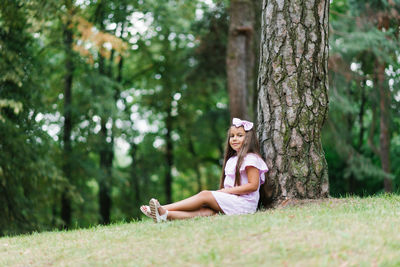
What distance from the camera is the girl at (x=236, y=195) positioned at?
593 centimetres

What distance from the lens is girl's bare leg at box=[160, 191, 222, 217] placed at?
19.5ft

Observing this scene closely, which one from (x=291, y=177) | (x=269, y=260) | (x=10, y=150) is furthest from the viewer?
(x=10, y=150)

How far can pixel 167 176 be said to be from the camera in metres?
22.1

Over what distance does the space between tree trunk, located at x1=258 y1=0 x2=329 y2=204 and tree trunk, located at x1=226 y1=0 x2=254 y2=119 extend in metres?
5.84

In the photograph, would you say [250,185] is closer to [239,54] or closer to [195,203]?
[195,203]

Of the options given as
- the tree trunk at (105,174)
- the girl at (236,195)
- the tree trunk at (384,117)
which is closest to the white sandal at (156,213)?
the girl at (236,195)

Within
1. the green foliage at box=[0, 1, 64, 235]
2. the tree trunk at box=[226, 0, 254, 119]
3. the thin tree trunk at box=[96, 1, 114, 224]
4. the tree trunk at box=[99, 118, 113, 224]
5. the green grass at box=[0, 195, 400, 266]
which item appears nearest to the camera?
the green grass at box=[0, 195, 400, 266]

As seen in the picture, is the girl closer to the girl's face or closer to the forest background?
the girl's face

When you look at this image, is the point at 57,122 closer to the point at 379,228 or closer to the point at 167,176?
the point at 167,176

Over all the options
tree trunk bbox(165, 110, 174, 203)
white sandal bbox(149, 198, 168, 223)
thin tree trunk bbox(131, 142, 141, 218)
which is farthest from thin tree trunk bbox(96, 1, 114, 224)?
white sandal bbox(149, 198, 168, 223)

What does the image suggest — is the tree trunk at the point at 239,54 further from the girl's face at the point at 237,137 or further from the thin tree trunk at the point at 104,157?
the girl's face at the point at 237,137

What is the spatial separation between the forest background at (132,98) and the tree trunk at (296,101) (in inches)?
58.1

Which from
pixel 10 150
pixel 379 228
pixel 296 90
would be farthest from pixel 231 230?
pixel 10 150

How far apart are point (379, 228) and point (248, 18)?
8887 mm
